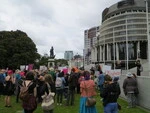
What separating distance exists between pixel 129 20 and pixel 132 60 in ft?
52.2

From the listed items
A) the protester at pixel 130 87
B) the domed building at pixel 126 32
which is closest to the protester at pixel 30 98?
the protester at pixel 130 87

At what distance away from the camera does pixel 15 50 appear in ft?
259

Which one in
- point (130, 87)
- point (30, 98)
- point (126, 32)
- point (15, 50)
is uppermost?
point (126, 32)

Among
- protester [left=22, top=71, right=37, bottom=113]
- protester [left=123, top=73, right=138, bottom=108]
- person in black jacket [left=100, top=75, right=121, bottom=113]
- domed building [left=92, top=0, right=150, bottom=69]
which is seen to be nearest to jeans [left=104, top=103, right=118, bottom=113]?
person in black jacket [left=100, top=75, right=121, bottom=113]

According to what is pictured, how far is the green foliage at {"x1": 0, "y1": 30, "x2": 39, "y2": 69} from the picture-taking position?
76.1 metres

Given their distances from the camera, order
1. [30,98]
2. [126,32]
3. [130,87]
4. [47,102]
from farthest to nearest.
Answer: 1. [126,32]
2. [130,87]
3. [47,102]
4. [30,98]

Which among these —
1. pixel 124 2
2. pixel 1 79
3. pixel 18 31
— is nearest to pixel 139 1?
pixel 124 2

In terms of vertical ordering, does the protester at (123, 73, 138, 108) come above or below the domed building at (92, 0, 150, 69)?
below

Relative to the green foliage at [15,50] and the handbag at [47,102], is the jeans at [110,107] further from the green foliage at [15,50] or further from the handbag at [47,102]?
the green foliage at [15,50]

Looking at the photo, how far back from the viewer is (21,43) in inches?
3127

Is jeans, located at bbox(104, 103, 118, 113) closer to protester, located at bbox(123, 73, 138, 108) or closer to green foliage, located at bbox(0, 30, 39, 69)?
protester, located at bbox(123, 73, 138, 108)

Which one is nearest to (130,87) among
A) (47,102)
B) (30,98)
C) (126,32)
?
(47,102)

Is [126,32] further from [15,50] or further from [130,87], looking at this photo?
[130,87]

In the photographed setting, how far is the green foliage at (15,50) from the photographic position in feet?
250
